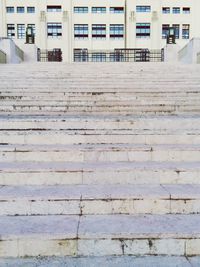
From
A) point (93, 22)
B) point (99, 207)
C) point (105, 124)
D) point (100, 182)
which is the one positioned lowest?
point (99, 207)

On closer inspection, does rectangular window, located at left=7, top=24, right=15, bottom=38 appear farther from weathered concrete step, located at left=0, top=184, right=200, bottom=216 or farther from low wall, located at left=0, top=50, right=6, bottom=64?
weathered concrete step, located at left=0, top=184, right=200, bottom=216

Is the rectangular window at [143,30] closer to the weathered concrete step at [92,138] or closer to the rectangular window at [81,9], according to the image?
the rectangular window at [81,9]

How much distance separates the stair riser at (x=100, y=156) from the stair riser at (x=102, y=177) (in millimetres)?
492

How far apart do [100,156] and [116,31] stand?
37.2m

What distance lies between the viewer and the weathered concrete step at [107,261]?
98.3 inches

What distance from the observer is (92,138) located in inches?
187

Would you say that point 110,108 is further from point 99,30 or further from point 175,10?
point 175,10

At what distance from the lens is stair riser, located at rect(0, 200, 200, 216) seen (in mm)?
3150

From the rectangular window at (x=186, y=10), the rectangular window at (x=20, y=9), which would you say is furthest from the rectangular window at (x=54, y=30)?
the rectangular window at (x=186, y=10)

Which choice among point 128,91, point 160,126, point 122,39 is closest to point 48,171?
point 160,126

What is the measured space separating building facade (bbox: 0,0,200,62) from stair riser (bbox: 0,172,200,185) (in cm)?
3569

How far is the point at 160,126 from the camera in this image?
526cm

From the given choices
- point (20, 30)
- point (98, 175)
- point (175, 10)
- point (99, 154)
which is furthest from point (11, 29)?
point (98, 175)

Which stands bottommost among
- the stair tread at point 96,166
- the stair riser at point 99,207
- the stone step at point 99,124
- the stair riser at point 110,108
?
the stair riser at point 99,207
